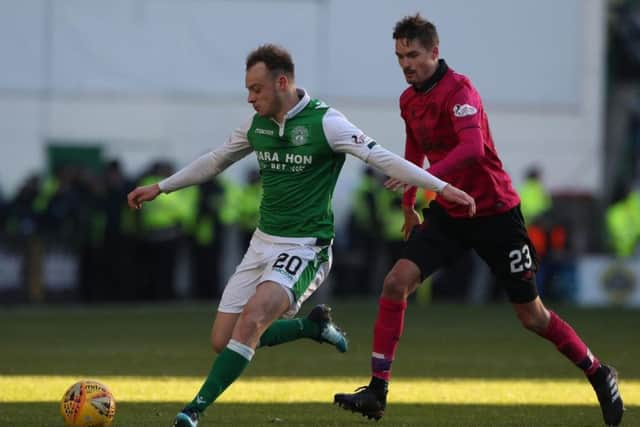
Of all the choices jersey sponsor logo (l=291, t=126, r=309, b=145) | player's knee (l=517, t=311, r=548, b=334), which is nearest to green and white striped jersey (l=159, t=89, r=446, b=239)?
jersey sponsor logo (l=291, t=126, r=309, b=145)

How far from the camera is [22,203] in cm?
2097

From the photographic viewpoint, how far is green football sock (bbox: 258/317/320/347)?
914 centimetres

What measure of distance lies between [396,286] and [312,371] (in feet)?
11.3

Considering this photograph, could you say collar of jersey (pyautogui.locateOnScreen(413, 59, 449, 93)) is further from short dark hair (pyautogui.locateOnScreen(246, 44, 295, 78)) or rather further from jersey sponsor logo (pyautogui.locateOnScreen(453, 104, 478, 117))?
short dark hair (pyautogui.locateOnScreen(246, 44, 295, 78))

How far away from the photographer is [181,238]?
71.7ft

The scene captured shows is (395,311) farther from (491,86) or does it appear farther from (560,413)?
(491,86)

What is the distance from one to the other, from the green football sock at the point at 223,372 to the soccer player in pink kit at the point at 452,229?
3.39 feet

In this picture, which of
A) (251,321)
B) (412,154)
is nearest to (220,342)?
(251,321)

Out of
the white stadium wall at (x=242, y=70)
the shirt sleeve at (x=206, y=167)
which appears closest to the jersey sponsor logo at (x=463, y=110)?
the shirt sleeve at (x=206, y=167)

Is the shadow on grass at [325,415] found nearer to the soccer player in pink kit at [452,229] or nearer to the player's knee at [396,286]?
the soccer player in pink kit at [452,229]

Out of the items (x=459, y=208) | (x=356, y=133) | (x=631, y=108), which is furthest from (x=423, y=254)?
(x=631, y=108)

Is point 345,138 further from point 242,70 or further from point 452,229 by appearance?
point 242,70

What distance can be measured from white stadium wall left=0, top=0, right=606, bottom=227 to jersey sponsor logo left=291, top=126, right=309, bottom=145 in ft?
52.9

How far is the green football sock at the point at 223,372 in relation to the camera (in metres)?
7.78
